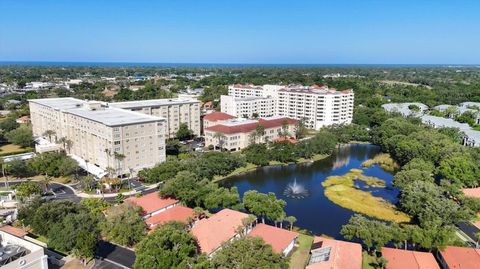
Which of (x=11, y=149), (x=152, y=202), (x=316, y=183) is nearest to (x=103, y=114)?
(x=11, y=149)

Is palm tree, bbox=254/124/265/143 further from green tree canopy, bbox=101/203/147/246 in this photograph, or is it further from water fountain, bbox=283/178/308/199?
green tree canopy, bbox=101/203/147/246

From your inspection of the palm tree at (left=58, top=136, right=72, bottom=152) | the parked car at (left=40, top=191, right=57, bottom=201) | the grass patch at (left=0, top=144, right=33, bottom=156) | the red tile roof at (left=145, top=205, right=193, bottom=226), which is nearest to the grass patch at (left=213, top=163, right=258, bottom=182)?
the red tile roof at (left=145, top=205, right=193, bottom=226)

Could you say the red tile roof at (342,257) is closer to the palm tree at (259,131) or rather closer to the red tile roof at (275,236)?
the red tile roof at (275,236)

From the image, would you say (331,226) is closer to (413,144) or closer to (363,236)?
(363,236)

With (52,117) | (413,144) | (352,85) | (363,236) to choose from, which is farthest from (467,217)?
(352,85)

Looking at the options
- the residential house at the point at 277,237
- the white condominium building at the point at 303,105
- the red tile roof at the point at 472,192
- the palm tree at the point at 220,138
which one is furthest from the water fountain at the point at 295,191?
the white condominium building at the point at 303,105

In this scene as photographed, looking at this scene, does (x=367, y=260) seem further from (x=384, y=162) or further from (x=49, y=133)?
(x=49, y=133)
